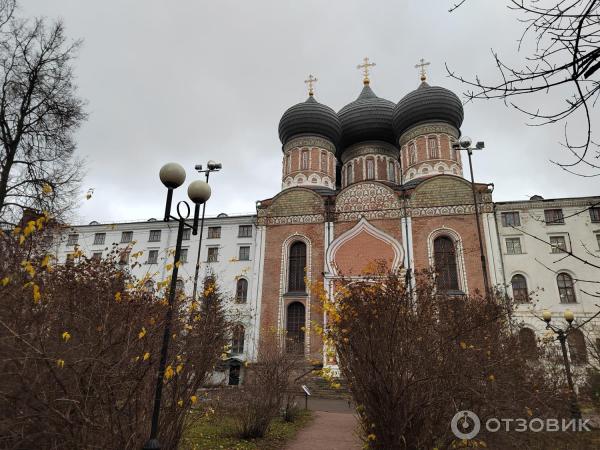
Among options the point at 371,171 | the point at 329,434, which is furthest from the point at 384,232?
the point at 329,434

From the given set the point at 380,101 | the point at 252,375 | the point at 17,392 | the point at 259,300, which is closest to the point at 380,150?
the point at 380,101

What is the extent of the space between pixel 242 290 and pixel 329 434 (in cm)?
1446

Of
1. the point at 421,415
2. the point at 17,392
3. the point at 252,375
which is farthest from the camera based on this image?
the point at 252,375

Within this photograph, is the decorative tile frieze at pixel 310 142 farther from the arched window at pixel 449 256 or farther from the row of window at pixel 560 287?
the row of window at pixel 560 287

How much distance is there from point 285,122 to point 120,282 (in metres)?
22.2

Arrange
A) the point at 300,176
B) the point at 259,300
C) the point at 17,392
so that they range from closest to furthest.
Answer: the point at 17,392 < the point at 259,300 < the point at 300,176

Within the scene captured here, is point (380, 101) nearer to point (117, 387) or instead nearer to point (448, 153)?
point (448, 153)

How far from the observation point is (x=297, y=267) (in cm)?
2273

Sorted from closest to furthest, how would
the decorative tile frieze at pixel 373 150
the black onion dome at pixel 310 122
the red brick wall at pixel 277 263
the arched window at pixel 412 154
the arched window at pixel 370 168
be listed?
1. the red brick wall at pixel 277 263
2. the arched window at pixel 412 154
3. the black onion dome at pixel 310 122
4. the arched window at pixel 370 168
5. the decorative tile frieze at pixel 373 150

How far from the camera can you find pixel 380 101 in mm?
29469

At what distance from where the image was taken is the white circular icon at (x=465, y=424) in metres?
5.08

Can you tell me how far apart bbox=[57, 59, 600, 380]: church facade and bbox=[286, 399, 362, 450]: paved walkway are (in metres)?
5.40

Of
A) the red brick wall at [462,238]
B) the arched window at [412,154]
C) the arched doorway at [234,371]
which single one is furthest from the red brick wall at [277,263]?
the arched window at [412,154]

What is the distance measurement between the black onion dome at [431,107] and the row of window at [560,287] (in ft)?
32.8
